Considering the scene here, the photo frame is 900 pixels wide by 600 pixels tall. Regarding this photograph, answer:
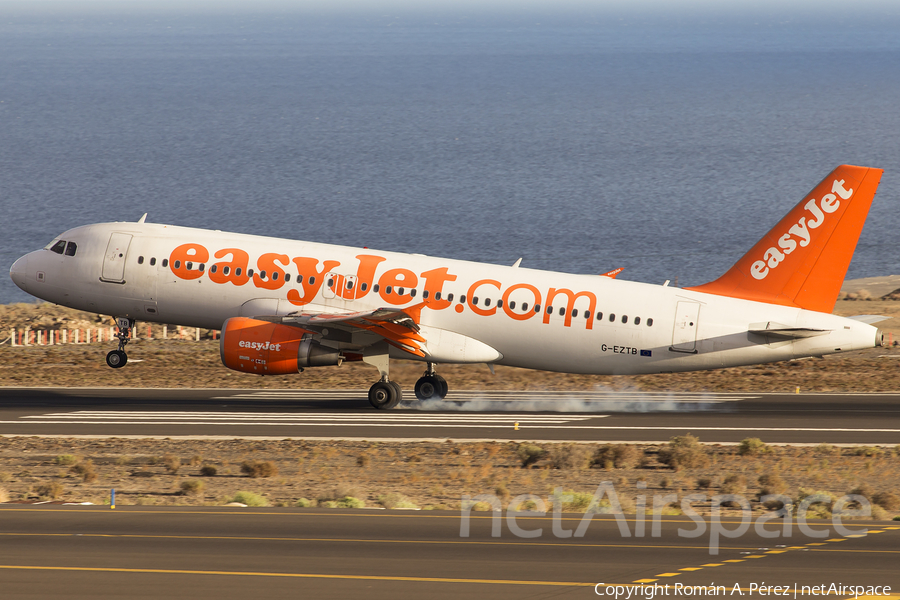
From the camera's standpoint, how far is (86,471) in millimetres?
26359

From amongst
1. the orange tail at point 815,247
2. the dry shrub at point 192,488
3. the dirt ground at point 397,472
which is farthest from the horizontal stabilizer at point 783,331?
the dry shrub at point 192,488

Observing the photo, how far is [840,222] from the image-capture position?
33.8 metres

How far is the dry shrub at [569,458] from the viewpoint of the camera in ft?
91.9

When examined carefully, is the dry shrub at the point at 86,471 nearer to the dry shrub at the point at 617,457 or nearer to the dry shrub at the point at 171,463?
the dry shrub at the point at 171,463

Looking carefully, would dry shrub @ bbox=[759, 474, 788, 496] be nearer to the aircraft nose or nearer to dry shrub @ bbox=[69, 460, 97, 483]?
dry shrub @ bbox=[69, 460, 97, 483]

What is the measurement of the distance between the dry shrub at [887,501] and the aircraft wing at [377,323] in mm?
15229

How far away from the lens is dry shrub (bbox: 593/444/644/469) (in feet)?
92.3

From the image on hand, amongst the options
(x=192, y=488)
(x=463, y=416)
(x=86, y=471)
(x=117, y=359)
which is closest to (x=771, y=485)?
(x=463, y=416)

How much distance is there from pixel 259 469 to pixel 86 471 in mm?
4213

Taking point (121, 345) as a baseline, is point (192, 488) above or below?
below

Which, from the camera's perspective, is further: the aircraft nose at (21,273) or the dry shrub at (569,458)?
the aircraft nose at (21,273)

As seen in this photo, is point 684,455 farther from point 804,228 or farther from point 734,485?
point 804,228

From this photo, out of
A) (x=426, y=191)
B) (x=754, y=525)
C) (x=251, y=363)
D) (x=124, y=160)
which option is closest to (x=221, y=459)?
(x=251, y=363)

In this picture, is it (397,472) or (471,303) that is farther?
(471,303)
